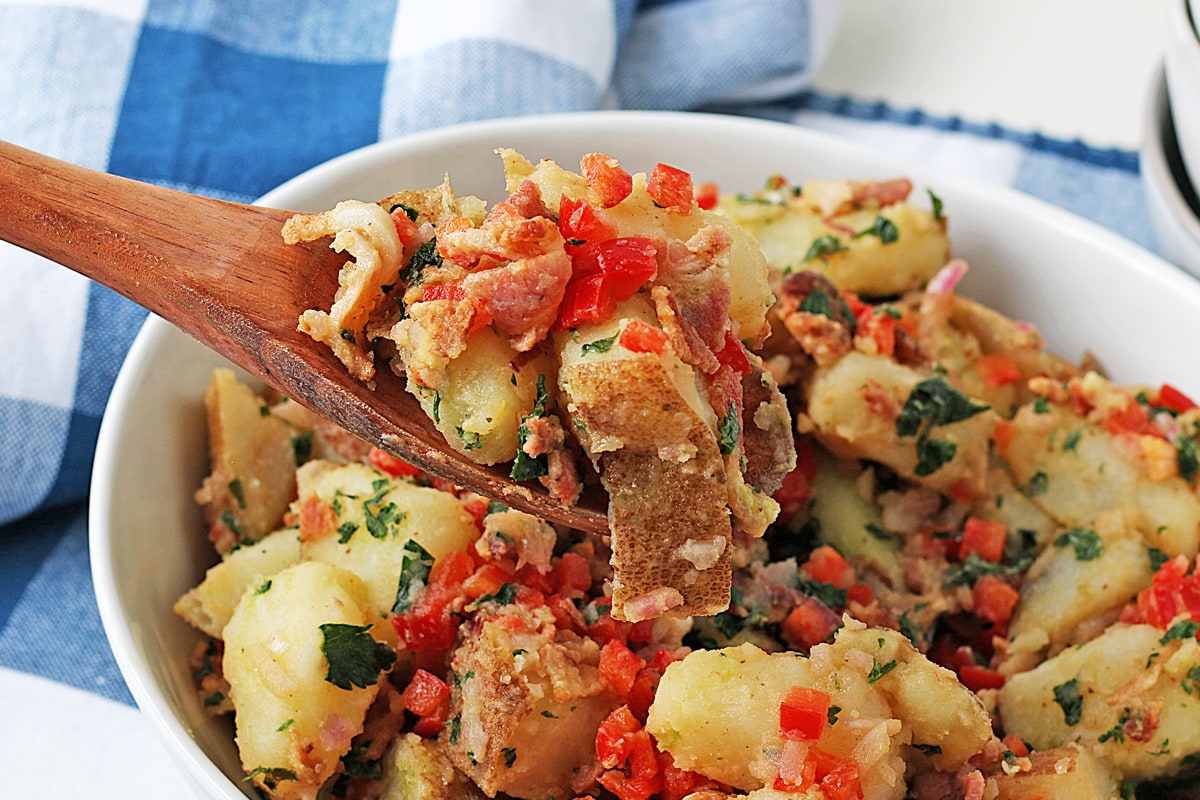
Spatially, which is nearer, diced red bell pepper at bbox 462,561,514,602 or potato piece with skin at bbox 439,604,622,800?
potato piece with skin at bbox 439,604,622,800

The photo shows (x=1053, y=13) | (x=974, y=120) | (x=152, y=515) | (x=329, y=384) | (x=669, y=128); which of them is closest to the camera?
(x=329, y=384)

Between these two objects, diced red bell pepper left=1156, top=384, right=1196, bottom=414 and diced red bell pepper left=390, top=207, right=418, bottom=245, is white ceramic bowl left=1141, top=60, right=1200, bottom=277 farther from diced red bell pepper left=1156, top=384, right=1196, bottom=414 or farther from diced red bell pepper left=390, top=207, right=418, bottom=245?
diced red bell pepper left=390, top=207, right=418, bottom=245

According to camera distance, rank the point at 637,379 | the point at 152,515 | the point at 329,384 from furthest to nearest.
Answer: the point at 152,515, the point at 329,384, the point at 637,379

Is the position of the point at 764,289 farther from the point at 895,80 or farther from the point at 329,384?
the point at 895,80

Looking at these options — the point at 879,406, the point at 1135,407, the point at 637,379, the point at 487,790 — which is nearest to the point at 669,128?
the point at 879,406

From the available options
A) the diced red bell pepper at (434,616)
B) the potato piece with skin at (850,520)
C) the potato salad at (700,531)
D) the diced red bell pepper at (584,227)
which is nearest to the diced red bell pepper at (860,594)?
the potato salad at (700,531)

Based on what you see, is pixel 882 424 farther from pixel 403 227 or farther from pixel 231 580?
pixel 231 580

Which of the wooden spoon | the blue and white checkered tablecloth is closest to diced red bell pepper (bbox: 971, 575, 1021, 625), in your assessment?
the wooden spoon

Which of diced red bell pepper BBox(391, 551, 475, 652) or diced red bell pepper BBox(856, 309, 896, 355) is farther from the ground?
diced red bell pepper BBox(856, 309, 896, 355)

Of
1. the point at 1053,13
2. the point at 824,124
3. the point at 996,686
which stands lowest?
the point at 996,686
